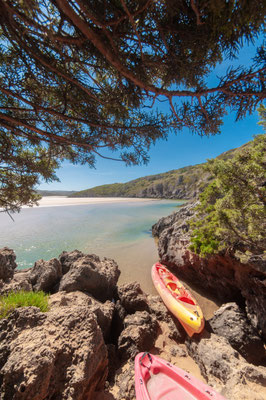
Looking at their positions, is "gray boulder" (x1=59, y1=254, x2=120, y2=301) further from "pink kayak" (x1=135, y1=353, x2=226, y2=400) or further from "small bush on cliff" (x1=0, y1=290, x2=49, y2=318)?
"pink kayak" (x1=135, y1=353, x2=226, y2=400)

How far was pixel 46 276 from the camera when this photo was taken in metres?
4.91

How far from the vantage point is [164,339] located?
3660 mm

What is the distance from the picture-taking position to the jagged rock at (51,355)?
4.97 feet

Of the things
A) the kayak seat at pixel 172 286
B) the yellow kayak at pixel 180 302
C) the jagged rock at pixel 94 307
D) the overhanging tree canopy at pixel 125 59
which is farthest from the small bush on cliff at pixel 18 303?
the kayak seat at pixel 172 286

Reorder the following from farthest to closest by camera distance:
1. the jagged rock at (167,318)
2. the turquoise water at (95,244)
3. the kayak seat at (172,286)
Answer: the turquoise water at (95,244), the kayak seat at (172,286), the jagged rock at (167,318)

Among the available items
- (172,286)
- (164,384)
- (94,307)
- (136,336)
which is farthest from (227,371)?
(172,286)

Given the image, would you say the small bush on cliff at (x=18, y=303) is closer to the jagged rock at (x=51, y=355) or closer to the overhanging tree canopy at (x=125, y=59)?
the jagged rock at (x=51, y=355)

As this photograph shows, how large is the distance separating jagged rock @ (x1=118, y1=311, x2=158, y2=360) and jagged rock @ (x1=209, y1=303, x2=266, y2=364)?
1700 mm

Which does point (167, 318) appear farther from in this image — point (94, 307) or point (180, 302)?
point (94, 307)

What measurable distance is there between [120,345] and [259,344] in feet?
10.5

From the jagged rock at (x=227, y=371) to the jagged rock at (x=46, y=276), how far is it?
447cm

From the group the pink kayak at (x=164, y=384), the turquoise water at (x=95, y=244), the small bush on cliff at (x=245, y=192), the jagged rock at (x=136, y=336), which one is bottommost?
the turquoise water at (x=95, y=244)

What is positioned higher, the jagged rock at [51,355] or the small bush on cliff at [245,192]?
the small bush on cliff at [245,192]

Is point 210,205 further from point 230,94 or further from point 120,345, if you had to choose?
point 120,345
